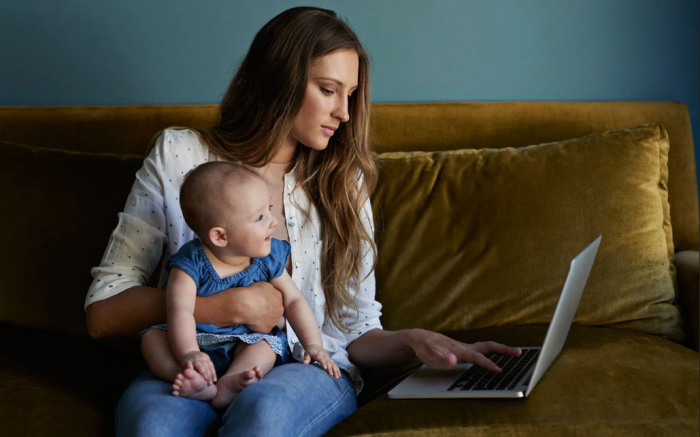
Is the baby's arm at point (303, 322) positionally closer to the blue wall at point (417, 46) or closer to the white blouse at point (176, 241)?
the white blouse at point (176, 241)

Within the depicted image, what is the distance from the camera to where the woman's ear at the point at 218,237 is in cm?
134

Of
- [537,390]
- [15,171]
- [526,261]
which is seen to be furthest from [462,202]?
[15,171]

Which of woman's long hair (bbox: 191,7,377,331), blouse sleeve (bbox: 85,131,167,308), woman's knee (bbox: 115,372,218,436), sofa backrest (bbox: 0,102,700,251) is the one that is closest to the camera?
woman's knee (bbox: 115,372,218,436)

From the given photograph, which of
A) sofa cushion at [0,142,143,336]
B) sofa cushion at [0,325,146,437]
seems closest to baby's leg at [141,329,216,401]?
sofa cushion at [0,325,146,437]

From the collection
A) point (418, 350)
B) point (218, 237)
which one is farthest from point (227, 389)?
point (418, 350)

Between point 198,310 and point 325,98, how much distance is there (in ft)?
1.83

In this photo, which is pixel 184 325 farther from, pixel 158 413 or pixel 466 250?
pixel 466 250

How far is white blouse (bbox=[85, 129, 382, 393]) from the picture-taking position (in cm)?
150

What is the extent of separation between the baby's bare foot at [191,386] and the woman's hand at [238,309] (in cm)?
15

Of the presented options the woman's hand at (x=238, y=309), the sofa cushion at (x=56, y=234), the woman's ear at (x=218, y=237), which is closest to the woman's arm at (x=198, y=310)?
the woman's hand at (x=238, y=309)

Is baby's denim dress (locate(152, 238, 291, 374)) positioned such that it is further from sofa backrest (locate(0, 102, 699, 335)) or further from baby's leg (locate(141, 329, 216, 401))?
sofa backrest (locate(0, 102, 699, 335))

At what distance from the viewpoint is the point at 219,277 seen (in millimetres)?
1403

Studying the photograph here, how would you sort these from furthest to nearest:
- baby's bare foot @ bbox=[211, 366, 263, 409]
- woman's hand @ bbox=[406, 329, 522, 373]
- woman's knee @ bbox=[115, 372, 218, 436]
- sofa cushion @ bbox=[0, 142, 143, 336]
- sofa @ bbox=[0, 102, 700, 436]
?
sofa cushion @ bbox=[0, 142, 143, 336] < sofa @ bbox=[0, 102, 700, 436] < woman's hand @ bbox=[406, 329, 522, 373] < baby's bare foot @ bbox=[211, 366, 263, 409] < woman's knee @ bbox=[115, 372, 218, 436]

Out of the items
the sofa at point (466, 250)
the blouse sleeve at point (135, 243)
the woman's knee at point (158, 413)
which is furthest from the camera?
the sofa at point (466, 250)
